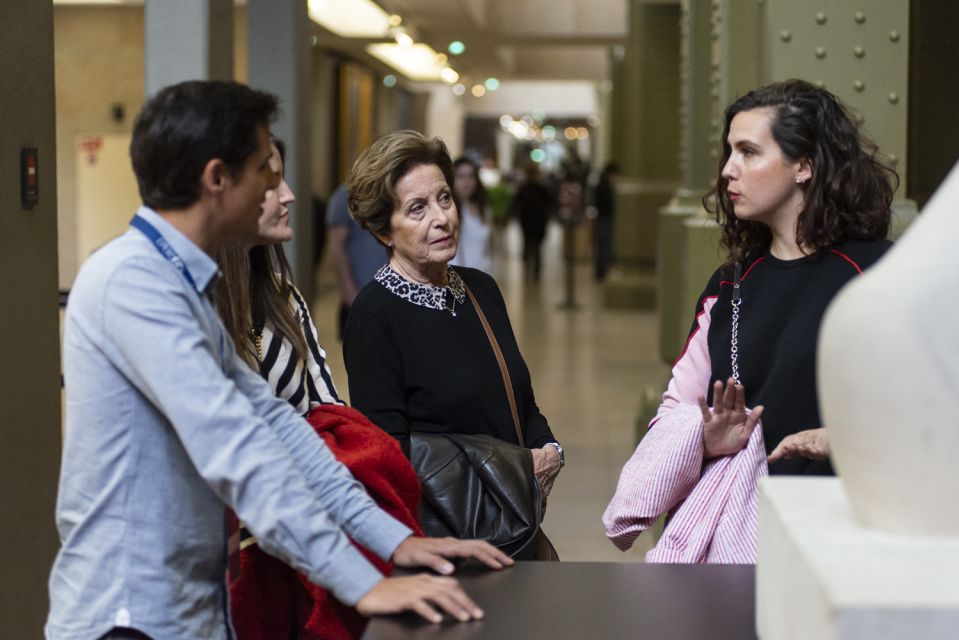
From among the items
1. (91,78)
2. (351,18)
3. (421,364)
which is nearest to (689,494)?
(421,364)

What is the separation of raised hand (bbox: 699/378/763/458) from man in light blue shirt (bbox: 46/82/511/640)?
0.94m

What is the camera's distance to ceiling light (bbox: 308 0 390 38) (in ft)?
55.0

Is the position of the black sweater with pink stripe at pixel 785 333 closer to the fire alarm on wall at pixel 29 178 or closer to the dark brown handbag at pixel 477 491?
the dark brown handbag at pixel 477 491

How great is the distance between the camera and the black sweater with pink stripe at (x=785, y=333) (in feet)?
8.89

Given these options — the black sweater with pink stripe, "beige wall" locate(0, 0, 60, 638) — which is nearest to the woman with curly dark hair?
the black sweater with pink stripe

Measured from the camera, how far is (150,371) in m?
1.82

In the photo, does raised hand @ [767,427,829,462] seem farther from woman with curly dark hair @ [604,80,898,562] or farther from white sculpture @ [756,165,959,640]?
white sculpture @ [756,165,959,640]

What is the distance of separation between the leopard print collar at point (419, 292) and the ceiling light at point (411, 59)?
60.6 ft

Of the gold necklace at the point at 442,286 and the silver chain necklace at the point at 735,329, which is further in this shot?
the gold necklace at the point at 442,286

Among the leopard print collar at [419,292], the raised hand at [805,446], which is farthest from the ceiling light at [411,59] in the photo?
the raised hand at [805,446]

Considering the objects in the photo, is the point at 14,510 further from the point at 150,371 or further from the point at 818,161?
the point at 818,161

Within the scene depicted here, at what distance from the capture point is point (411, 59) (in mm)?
26312

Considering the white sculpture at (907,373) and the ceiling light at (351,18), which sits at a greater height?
the ceiling light at (351,18)

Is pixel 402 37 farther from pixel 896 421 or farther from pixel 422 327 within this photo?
pixel 896 421
